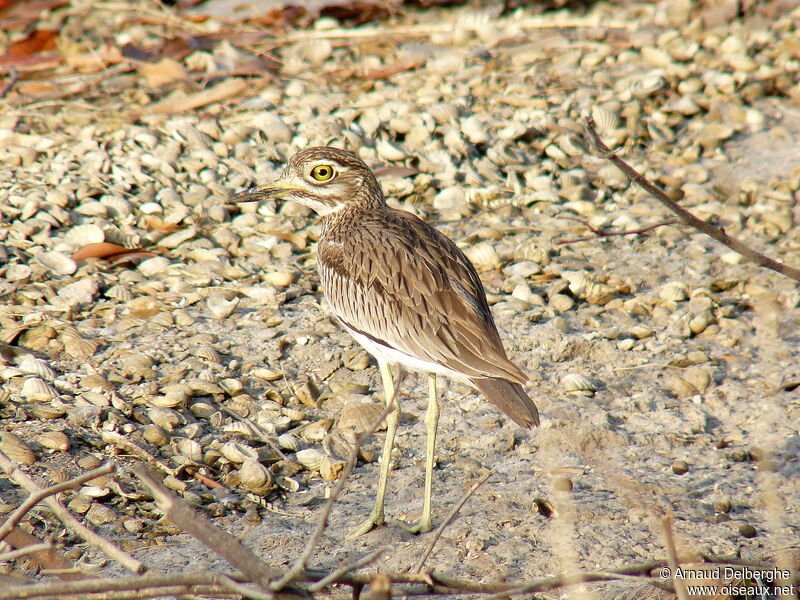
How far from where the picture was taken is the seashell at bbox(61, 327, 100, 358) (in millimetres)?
4285

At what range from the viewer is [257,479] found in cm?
374

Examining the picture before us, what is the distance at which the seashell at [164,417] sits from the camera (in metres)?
3.97

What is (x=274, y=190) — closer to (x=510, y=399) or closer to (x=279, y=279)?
(x=279, y=279)

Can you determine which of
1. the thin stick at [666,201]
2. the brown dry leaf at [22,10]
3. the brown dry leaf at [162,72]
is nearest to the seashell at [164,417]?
the thin stick at [666,201]

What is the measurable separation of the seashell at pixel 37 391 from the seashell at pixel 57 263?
100 centimetres

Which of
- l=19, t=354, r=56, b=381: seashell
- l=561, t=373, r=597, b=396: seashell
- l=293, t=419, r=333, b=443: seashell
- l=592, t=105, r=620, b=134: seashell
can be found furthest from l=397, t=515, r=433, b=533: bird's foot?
l=592, t=105, r=620, b=134: seashell

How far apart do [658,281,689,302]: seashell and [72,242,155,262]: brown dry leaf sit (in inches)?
107

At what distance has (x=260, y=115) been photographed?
6188mm

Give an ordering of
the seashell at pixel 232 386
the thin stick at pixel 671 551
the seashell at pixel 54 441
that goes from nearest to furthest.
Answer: the thin stick at pixel 671 551 < the seashell at pixel 54 441 < the seashell at pixel 232 386

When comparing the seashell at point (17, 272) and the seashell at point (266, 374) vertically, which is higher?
the seashell at point (17, 272)

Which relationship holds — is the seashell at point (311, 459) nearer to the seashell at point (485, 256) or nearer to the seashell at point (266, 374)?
the seashell at point (266, 374)

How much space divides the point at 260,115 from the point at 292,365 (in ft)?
7.61

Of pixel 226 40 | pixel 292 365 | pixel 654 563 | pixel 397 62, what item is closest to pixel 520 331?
pixel 292 365

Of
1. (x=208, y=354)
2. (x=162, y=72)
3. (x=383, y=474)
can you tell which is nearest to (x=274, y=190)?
(x=208, y=354)
